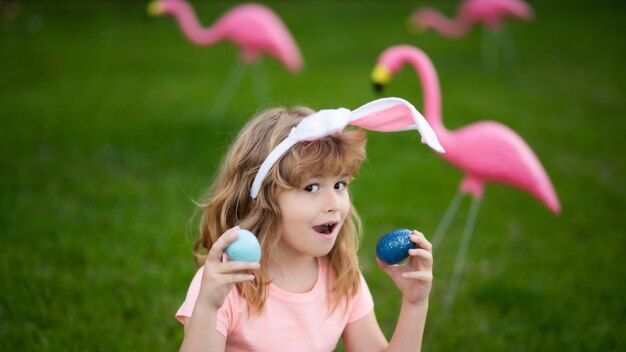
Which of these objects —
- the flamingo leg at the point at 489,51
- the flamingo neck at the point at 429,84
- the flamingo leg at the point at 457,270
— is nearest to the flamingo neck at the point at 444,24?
the flamingo leg at the point at 489,51

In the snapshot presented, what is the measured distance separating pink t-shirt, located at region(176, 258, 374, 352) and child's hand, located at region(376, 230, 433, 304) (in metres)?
0.22

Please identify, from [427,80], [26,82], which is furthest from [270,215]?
[26,82]

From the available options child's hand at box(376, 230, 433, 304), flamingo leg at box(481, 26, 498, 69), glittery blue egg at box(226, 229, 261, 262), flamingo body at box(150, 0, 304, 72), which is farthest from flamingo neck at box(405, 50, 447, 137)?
flamingo leg at box(481, 26, 498, 69)

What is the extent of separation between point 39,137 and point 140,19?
5.52 metres

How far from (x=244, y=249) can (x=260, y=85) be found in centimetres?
571

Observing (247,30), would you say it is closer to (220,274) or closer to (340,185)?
(340,185)

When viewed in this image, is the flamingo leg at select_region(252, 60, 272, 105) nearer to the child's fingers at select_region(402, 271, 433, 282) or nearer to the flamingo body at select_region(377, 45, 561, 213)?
the flamingo body at select_region(377, 45, 561, 213)

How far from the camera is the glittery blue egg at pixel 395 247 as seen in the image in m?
1.90

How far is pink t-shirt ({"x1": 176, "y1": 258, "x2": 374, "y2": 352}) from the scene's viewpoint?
1.86 m

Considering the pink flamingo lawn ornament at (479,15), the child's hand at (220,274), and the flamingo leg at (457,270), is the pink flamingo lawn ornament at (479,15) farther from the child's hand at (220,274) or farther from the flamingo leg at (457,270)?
the child's hand at (220,274)

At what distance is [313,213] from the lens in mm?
1777

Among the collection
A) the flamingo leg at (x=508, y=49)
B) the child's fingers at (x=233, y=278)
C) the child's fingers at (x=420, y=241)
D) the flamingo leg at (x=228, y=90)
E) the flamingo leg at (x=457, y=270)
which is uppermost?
the child's fingers at (x=233, y=278)

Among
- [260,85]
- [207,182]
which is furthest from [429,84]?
[260,85]

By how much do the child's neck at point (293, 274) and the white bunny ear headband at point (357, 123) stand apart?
11.3 inches
